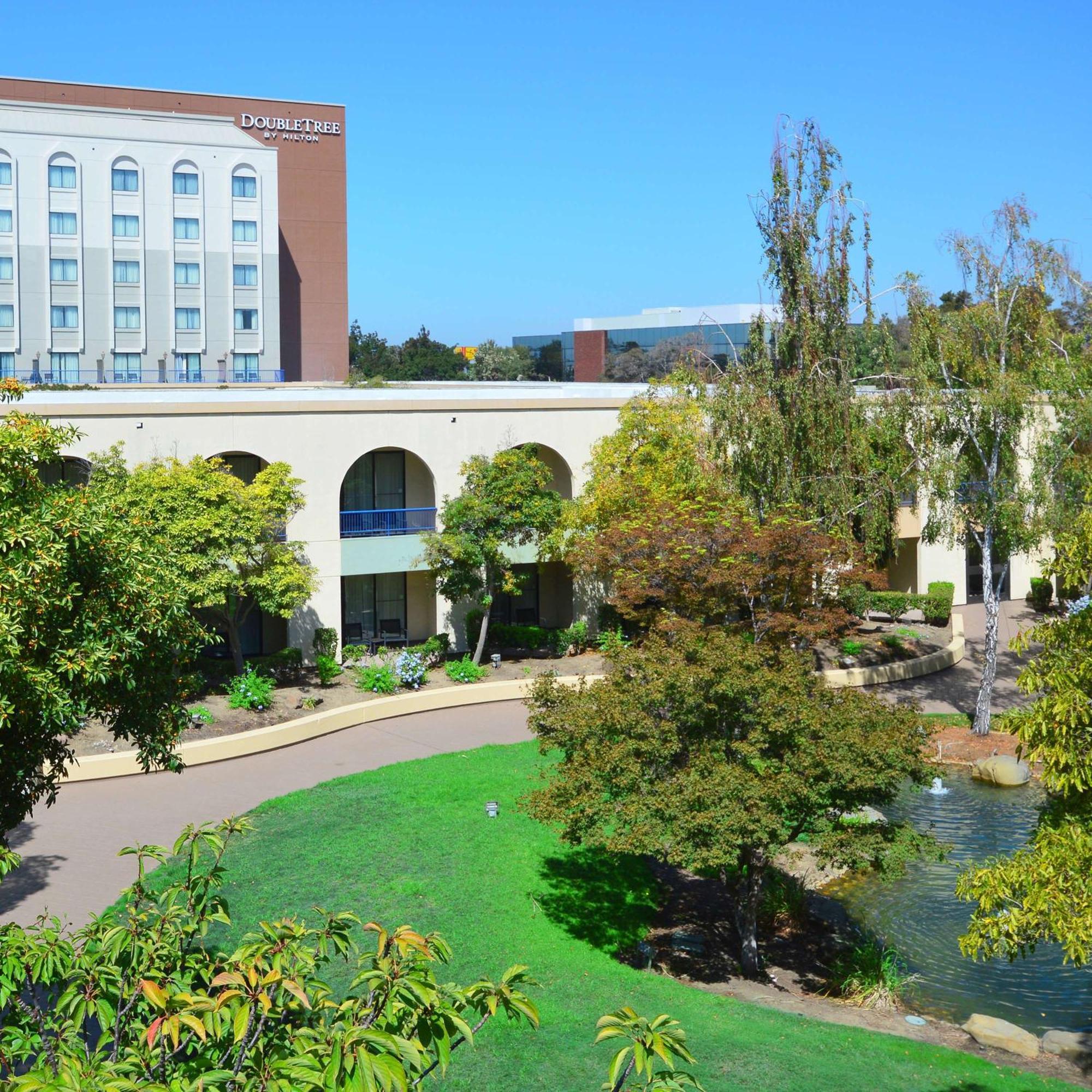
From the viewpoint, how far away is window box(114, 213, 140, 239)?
59531mm

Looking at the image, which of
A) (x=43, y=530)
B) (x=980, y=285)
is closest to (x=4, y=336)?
(x=980, y=285)

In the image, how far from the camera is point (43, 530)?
884 cm

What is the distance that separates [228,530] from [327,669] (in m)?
4.35

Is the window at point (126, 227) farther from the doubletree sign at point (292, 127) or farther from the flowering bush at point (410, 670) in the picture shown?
the flowering bush at point (410, 670)

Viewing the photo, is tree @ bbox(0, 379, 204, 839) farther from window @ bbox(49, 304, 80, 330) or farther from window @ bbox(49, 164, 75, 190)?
window @ bbox(49, 164, 75, 190)

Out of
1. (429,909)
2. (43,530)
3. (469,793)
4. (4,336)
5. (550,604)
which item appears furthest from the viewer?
(4,336)

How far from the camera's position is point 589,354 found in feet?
345

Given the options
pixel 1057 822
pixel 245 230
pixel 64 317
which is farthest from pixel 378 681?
pixel 245 230

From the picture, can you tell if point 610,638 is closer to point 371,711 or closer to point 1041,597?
point 371,711

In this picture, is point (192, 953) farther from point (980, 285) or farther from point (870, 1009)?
point (980, 285)

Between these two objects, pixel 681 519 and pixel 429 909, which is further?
pixel 681 519

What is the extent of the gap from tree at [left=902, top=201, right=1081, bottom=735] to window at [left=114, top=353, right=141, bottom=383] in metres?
44.3

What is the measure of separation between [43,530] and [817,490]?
64.9ft

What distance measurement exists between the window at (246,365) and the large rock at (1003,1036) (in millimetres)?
52928
